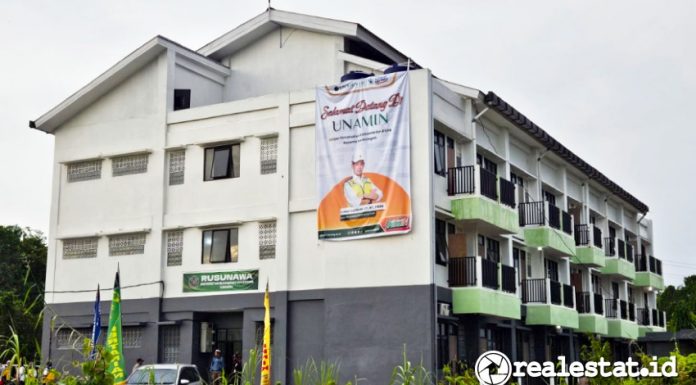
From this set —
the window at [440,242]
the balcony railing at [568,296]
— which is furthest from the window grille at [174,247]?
the balcony railing at [568,296]

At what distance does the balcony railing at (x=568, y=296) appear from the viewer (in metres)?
40.3

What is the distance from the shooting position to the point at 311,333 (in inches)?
1235

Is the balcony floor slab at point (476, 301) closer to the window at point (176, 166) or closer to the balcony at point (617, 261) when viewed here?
the window at point (176, 166)

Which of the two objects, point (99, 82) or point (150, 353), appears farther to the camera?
point (99, 82)

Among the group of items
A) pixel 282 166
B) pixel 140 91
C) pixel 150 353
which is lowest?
pixel 150 353

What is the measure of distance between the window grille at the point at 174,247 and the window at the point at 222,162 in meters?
2.33

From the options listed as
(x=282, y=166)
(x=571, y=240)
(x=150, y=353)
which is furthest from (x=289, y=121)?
(x=571, y=240)

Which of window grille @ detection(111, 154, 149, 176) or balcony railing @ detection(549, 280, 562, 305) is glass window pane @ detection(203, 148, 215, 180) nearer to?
window grille @ detection(111, 154, 149, 176)

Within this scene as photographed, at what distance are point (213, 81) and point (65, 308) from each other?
10.5 meters

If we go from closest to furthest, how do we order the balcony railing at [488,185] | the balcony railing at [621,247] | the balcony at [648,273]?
the balcony railing at [488,185] → the balcony railing at [621,247] → the balcony at [648,273]

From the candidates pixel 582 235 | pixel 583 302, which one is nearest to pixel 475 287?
pixel 583 302

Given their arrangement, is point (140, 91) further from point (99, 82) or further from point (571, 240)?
point (571, 240)

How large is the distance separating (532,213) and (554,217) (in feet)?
4.48

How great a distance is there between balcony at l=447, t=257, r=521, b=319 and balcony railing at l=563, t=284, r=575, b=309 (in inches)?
331
